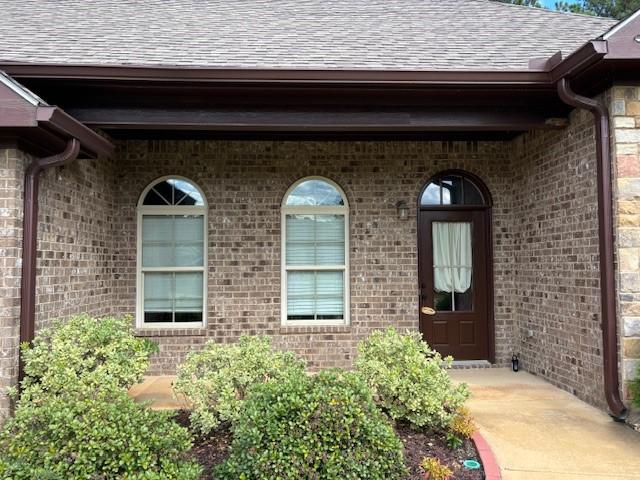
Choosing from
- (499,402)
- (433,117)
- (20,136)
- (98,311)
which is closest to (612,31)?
(433,117)

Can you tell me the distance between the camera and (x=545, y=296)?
5719mm

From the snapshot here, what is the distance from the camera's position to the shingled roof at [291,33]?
510 cm

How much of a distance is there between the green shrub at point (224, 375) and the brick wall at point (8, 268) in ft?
4.71

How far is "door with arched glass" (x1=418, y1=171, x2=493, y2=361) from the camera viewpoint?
6.49 metres

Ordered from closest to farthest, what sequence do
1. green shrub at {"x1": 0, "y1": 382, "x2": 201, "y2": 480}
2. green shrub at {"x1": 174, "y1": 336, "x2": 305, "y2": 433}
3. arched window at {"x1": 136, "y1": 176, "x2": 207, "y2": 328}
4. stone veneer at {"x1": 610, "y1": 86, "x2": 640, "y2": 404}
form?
green shrub at {"x1": 0, "y1": 382, "x2": 201, "y2": 480}
green shrub at {"x1": 174, "y1": 336, "x2": 305, "y2": 433}
stone veneer at {"x1": 610, "y1": 86, "x2": 640, "y2": 404}
arched window at {"x1": 136, "y1": 176, "x2": 207, "y2": 328}

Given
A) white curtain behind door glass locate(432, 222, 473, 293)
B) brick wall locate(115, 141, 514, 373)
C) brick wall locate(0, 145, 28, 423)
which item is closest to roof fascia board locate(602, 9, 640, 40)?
brick wall locate(115, 141, 514, 373)

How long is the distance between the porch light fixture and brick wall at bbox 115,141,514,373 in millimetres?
76

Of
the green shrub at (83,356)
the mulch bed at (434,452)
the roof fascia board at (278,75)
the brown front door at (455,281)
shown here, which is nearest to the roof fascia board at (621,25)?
the roof fascia board at (278,75)

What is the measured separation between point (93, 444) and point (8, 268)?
6.68 feet

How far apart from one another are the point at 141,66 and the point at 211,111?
80cm

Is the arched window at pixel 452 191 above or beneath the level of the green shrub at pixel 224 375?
above

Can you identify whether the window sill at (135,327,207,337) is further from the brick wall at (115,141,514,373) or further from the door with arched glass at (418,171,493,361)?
the door with arched glass at (418,171,493,361)

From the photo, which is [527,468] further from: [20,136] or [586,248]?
[20,136]

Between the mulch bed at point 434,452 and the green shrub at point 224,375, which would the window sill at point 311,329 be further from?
the mulch bed at point 434,452
